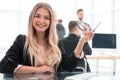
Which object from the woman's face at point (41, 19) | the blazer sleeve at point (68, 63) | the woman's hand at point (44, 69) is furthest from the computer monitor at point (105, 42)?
the woman's hand at point (44, 69)

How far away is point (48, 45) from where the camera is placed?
199 centimetres

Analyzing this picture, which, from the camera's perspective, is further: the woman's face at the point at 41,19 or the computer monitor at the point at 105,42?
the computer monitor at the point at 105,42

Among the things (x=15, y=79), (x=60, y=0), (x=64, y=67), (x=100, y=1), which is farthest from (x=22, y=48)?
(x=60, y=0)

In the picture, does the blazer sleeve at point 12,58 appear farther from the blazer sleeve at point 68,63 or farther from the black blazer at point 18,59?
the blazer sleeve at point 68,63

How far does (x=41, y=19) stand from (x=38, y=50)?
0.22m

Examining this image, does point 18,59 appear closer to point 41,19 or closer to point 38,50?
point 38,50

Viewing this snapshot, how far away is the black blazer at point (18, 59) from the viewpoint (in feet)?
6.18

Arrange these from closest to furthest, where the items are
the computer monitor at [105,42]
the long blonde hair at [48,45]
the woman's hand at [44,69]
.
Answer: the woman's hand at [44,69] → the long blonde hair at [48,45] → the computer monitor at [105,42]

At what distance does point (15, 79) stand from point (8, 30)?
886 centimetres

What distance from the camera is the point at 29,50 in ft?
6.30

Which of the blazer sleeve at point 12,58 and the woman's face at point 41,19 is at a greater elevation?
the woman's face at point 41,19

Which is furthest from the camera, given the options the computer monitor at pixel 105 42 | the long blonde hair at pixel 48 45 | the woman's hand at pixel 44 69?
the computer monitor at pixel 105 42

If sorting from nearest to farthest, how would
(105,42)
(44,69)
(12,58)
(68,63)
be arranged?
(44,69), (12,58), (68,63), (105,42)

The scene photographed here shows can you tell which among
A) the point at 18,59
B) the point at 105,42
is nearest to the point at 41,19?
the point at 18,59
